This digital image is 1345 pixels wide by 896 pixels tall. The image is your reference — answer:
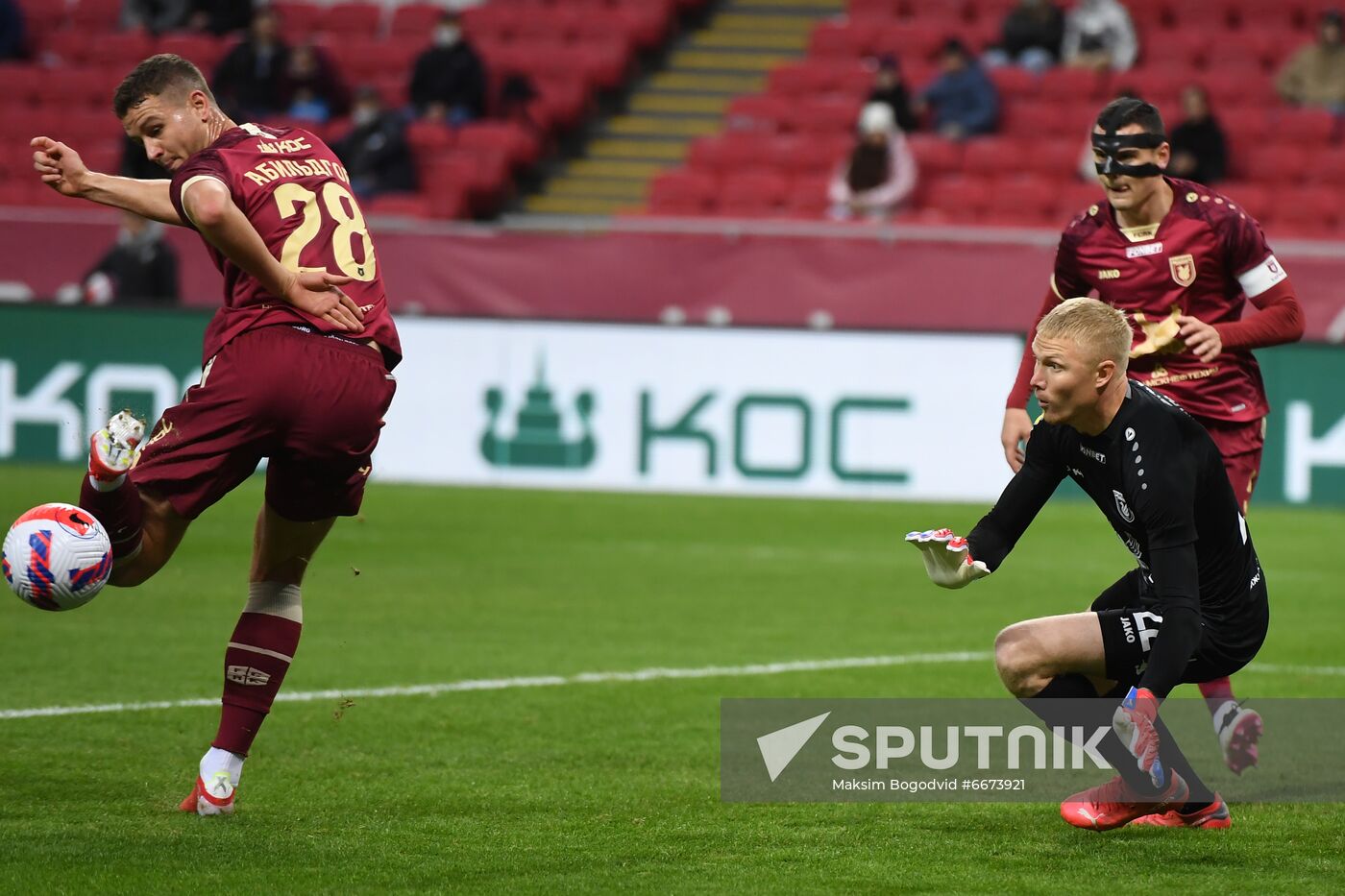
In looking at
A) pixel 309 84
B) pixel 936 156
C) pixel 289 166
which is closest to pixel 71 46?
pixel 309 84

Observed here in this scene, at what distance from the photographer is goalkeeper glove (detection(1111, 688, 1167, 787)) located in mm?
4531

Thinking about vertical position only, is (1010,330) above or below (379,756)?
below

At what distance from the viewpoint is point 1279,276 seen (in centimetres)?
651

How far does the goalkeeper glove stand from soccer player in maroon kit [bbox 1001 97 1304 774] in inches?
71.3

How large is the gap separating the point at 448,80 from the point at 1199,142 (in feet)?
24.7

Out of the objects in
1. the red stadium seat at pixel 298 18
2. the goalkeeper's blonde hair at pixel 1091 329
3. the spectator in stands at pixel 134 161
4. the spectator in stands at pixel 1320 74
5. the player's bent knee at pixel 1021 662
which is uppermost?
the goalkeeper's blonde hair at pixel 1091 329

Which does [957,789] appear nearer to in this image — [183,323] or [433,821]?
Answer: [433,821]

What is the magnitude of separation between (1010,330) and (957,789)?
9622 mm

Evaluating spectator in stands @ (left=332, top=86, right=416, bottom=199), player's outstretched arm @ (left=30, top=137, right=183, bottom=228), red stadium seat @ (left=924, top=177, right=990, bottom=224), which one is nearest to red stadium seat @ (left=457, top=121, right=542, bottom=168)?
spectator in stands @ (left=332, top=86, right=416, bottom=199)

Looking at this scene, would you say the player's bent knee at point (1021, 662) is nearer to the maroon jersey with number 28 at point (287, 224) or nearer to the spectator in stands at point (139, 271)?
the maroon jersey with number 28 at point (287, 224)

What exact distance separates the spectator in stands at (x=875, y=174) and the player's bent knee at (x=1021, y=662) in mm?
12497

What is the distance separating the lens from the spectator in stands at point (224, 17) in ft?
71.0

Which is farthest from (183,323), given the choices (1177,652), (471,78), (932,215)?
(1177,652)

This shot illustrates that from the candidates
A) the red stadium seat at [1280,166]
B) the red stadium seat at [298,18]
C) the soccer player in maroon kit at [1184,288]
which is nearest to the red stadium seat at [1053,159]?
the red stadium seat at [1280,166]
